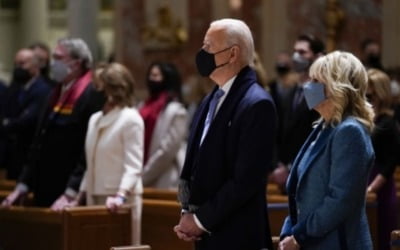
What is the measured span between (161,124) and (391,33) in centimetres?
534

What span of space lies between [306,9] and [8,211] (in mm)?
7625

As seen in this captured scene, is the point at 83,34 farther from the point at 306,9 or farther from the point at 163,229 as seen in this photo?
the point at 163,229

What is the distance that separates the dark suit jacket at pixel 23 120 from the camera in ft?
33.5

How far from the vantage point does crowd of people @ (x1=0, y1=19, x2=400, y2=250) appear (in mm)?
5789

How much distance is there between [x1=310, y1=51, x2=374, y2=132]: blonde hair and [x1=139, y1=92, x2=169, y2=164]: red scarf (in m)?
4.39

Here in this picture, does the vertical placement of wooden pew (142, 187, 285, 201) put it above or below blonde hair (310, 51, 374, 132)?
below

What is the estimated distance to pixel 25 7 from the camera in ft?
79.9

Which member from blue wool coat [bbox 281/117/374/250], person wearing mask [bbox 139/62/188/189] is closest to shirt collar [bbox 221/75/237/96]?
blue wool coat [bbox 281/117/374/250]

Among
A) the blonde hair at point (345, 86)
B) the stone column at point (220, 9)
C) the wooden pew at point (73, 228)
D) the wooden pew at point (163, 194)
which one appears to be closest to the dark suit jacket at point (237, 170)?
the blonde hair at point (345, 86)

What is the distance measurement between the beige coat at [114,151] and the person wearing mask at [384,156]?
5.14 ft

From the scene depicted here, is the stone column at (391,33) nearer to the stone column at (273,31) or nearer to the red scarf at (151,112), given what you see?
the stone column at (273,31)

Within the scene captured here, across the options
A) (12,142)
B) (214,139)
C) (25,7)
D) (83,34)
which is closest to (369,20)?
(83,34)

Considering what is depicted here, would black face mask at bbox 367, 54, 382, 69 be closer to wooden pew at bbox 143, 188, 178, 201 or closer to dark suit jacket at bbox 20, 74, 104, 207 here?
wooden pew at bbox 143, 188, 178, 201

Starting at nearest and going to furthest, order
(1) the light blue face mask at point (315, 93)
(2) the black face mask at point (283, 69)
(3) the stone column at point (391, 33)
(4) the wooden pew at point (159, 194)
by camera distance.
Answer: (1) the light blue face mask at point (315, 93)
(4) the wooden pew at point (159, 194)
(2) the black face mask at point (283, 69)
(3) the stone column at point (391, 33)
